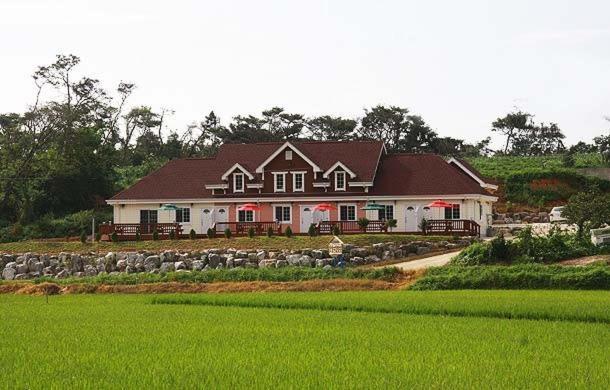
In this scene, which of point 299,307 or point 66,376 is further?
point 299,307

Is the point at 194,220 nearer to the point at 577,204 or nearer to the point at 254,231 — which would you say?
the point at 254,231

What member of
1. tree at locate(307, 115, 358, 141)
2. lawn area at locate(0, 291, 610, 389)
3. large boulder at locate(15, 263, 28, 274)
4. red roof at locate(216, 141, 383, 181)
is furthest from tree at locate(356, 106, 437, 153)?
lawn area at locate(0, 291, 610, 389)

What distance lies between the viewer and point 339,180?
53656 millimetres

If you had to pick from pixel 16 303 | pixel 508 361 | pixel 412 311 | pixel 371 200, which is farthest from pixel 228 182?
pixel 508 361

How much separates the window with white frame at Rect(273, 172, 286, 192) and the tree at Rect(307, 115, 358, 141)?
41.9m

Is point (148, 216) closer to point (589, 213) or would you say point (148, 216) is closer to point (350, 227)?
point (350, 227)

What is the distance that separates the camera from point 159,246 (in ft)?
156

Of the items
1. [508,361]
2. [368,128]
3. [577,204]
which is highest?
[368,128]

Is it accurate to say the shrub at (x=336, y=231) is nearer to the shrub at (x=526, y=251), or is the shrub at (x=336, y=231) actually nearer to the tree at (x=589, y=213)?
the shrub at (x=526, y=251)

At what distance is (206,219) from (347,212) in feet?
26.7

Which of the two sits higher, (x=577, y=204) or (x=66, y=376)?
(x=577, y=204)

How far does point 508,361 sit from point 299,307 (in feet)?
36.8

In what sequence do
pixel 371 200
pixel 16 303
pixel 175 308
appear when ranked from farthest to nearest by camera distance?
pixel 371 200, pixel 16 303, pixel 175 308

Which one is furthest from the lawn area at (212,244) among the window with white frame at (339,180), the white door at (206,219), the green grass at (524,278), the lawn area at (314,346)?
the lawn area at (314,346)
